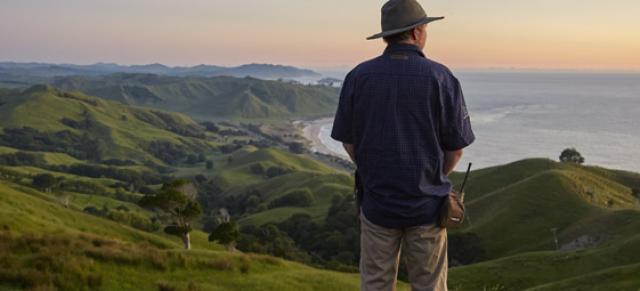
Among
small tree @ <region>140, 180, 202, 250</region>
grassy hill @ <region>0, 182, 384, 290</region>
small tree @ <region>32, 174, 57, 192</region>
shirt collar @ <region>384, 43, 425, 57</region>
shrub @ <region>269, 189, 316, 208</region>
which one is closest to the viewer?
shirt collar @ <region>384, 43, 425, 57</region>

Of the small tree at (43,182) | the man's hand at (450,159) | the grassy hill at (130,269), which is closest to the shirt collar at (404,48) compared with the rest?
the man's hand at (450,159)

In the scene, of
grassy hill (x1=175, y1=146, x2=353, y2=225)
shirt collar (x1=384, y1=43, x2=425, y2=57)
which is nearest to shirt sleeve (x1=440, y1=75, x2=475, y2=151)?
shirt collar (x1=384, y1=43, x2=425, y2=57)

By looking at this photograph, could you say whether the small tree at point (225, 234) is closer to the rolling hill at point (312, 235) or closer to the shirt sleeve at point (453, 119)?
the rolling hill at point (312, 235)

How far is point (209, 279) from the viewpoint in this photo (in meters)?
18.3

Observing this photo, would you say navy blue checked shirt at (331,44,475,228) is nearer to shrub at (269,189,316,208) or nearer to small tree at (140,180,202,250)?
small tree at (140,180,202,250)

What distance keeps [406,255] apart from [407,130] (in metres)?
1.60

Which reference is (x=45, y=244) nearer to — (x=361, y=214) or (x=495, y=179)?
(x=361, y=214)

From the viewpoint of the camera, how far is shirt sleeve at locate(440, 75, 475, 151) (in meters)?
6.46

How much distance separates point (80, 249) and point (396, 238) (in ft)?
46.2

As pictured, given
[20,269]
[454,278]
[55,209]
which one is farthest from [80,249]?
[55,209]

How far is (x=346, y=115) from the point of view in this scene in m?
6.85

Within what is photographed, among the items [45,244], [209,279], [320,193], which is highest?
[45,244]

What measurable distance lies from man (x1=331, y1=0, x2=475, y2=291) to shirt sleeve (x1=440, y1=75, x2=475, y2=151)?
0.01 meters

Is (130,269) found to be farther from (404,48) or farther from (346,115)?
(404,48)
